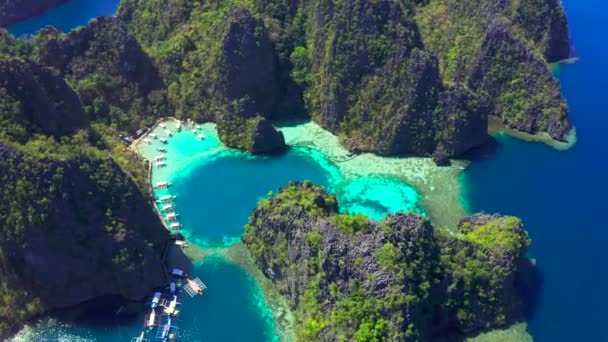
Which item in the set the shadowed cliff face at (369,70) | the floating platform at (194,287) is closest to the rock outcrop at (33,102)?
the shadowed cliff face at (369,70)

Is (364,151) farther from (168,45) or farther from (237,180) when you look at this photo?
(168,45)

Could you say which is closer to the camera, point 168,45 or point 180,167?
point 180,167

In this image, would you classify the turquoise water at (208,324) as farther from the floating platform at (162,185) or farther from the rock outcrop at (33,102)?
the rock outcrop at (33,102)

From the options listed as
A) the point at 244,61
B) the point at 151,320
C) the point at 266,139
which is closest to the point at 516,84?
the point at 266,139

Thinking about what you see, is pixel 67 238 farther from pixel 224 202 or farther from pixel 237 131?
pixel 237 131

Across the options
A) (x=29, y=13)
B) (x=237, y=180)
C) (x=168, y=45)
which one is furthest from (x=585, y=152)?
(x=29, y=13)

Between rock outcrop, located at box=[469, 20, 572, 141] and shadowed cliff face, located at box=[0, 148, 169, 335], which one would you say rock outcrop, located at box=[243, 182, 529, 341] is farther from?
rock outcrop, located at box=[469, 20, 572, 141]
